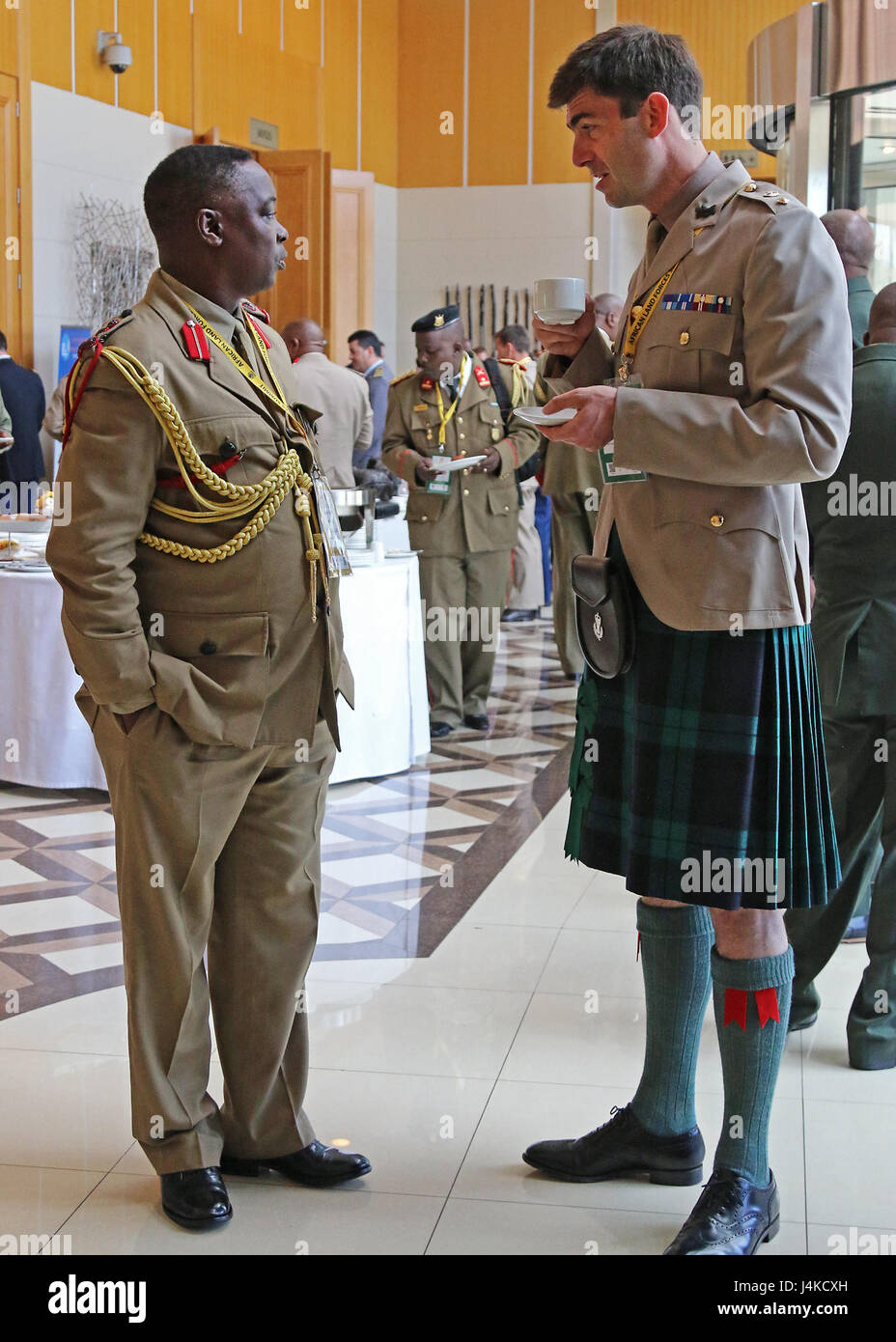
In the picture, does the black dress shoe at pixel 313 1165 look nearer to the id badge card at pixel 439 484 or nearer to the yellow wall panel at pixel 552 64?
the id badge card at pixel 439 484

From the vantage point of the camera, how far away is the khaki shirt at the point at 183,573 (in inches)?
80.1

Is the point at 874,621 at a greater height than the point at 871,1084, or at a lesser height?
greater

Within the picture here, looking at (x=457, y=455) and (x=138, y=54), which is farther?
(x=138, y=54)

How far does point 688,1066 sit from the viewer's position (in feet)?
7.77

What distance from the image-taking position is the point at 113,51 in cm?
959

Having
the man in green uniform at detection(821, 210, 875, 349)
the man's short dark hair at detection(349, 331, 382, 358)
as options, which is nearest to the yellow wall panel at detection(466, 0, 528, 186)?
the man's short dark hair at detection(349, 331, 382, 358)

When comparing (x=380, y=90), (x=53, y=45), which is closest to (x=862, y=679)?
(x=53, y=45)

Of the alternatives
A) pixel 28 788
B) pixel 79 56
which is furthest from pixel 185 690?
pixel 79 56

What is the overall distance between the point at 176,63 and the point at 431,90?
410 centimetres

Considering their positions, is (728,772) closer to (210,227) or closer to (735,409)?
(735,409)

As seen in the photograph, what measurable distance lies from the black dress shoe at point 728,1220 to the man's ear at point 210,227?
1596 millimetres

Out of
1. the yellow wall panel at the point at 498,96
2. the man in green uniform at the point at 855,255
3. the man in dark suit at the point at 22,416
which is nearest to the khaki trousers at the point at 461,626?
the man in green uniform at the point at 855,255
